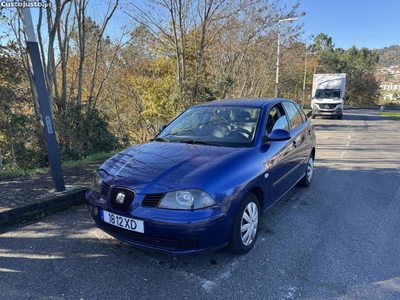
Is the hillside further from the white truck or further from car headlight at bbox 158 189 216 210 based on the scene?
car headlight at bbox 158 189 216 210

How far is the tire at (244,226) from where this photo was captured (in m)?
2.61

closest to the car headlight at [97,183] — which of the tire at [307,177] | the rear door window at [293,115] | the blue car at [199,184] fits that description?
the blue car at [199,184]

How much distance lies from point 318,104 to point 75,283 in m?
20.4

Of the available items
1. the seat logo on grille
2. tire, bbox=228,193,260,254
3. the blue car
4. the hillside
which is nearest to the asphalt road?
tire, bbox=228,193,260,254

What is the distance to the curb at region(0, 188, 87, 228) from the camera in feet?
11.3

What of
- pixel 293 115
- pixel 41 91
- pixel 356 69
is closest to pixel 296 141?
pixel 293 115

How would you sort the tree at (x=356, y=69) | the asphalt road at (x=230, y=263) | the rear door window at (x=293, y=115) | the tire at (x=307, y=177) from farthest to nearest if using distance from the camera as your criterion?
the tree at (x=356, y=69) → the tire at (x=307, y=177) → the rear door window at (x=293, y=115) → the asphalt road at (x=230, y=263)

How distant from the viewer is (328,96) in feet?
66.6

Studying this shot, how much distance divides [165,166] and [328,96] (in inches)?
815

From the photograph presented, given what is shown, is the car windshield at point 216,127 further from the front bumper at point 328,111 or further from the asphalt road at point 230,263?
the front bumper at point 328,111

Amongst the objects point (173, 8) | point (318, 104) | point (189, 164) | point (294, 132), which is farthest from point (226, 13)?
point (318, 104)

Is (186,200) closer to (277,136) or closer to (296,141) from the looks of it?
(277,136)

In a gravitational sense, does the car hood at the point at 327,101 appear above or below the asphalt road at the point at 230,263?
above

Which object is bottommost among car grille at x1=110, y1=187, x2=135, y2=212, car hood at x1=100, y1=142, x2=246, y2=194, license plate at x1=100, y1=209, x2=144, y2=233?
license plate at x1=100, y1=209, x2=144, y2=233
